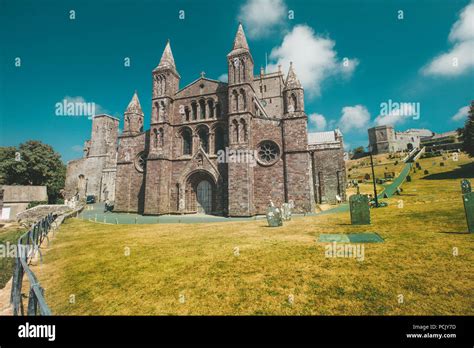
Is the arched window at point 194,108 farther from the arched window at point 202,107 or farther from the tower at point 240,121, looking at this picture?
the tower at point 240,121

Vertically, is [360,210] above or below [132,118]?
below

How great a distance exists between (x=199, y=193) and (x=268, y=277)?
1971cm

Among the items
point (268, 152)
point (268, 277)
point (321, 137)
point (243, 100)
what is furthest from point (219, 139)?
point (268, 277)

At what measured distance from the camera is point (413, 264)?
20.0 feet

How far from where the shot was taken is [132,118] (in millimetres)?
28562

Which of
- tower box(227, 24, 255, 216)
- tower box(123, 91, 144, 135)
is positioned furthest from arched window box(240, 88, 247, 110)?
tower box(123, 91, 144, 135)

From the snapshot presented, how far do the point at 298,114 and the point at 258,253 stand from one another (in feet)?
57.7

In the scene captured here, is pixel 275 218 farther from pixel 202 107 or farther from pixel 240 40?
pixel 240 40

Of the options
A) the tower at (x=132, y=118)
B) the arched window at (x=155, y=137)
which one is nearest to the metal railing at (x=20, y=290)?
the arched window at (x=155, y=137)

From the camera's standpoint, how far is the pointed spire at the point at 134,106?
28.7 metres

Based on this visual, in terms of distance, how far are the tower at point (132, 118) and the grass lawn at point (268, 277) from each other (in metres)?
21.2

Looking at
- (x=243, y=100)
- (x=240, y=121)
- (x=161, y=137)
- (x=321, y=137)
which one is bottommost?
(x=161, y=137)
